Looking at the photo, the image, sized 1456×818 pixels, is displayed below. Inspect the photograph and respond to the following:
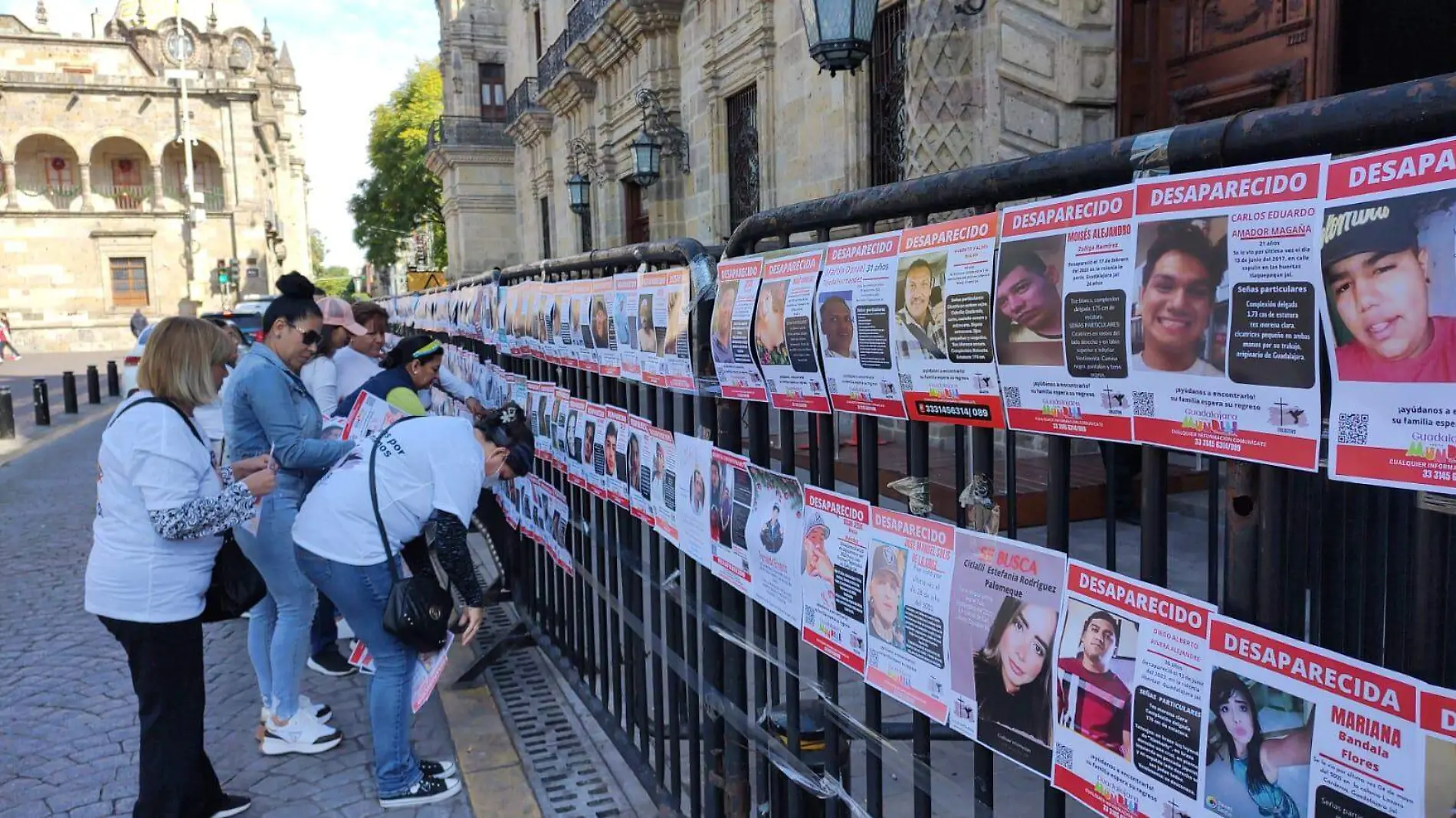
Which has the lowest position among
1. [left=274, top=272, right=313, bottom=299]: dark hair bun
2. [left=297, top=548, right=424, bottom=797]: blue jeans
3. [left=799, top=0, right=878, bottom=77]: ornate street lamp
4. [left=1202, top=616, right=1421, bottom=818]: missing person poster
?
[left=297, top=548, right=424, bottom=797]: blue jeans

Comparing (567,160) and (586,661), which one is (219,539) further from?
(567,160)

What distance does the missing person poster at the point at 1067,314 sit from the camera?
1519mm

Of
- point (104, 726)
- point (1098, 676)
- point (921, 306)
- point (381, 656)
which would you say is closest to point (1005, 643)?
point (1098, 676)

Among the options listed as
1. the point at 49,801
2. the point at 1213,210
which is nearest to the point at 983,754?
the point at 1213,210

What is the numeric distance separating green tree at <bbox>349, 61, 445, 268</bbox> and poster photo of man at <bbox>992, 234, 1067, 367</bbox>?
2002 inches

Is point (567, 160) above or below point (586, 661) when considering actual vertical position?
above

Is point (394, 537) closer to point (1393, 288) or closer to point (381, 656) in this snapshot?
point (381, 656)

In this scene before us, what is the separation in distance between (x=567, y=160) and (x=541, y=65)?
3172 millimetres

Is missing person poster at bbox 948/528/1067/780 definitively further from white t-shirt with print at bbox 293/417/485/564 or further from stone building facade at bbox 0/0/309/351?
stone building facade at bbox 0/0/309/351

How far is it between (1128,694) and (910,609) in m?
0.56

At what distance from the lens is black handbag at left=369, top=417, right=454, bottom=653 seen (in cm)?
382

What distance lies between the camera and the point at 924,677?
2.06 metres

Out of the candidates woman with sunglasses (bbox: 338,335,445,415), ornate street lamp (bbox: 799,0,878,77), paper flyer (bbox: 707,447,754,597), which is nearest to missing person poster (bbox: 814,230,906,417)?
paper flyer (bbox: 707,447,754,597)

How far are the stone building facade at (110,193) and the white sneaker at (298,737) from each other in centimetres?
4662
